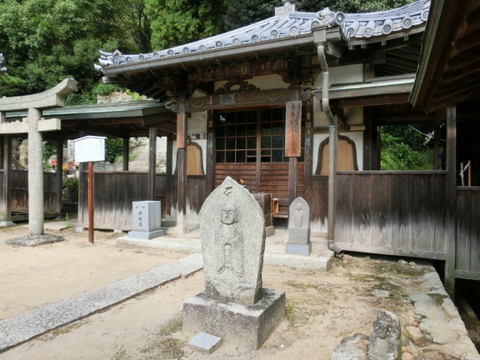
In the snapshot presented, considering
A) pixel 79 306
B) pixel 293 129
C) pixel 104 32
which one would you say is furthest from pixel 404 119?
pixel 104 32

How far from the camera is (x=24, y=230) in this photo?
9414mm

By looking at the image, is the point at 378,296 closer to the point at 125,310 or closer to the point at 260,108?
the point at 125,310

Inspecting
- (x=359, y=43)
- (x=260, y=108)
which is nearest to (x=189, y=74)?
(x=260, y=108)

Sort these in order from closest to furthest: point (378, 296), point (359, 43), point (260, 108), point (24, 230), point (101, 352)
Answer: point (101, 352) → point (378, 296) → point (359, 43) → point (260, 108) → point (24, 230)

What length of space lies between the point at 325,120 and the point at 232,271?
5.24 meters

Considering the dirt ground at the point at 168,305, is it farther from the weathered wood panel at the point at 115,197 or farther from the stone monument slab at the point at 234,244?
the weathered wood panel at the point at 115,197

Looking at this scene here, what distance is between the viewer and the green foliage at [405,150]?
55.6 ft

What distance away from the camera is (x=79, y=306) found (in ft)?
12.5

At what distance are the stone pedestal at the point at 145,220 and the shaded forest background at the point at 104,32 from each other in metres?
13.4

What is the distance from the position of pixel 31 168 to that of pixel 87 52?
1791 cm

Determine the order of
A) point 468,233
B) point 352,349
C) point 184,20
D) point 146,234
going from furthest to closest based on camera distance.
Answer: point 184,20, point 146,234, point 468,233, point 352,349

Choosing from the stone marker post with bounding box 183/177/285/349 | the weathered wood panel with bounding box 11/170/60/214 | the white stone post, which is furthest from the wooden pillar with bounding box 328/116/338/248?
the weathered wood panel with bounding box 11/170/60/214

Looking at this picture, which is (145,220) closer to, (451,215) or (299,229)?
(299,229)

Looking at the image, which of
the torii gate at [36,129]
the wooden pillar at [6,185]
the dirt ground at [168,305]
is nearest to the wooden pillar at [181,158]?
the dirt ground at [168,305]
